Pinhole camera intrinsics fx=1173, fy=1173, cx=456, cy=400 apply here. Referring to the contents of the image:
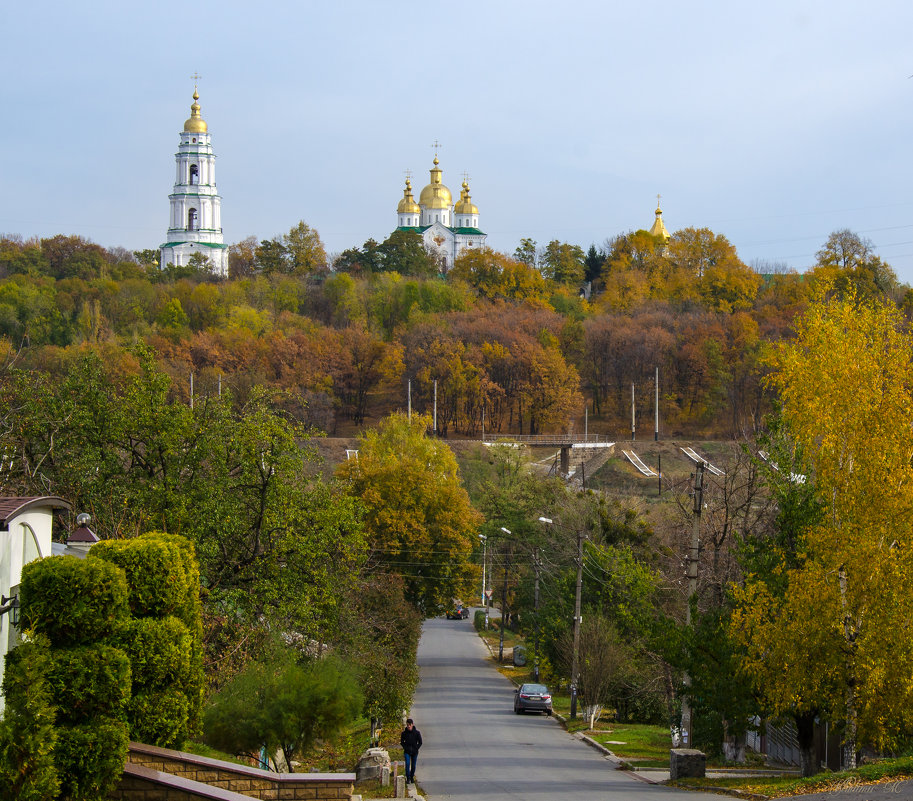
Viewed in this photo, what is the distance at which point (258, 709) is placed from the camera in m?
17.7

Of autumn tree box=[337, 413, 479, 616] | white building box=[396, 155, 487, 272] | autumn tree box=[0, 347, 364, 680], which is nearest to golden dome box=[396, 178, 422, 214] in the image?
white building box=[396, 155, 487, 272]

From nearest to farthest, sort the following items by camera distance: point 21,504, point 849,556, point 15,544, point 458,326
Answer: point 21,504 → point 15,544 → point 849,556 → point 458,326

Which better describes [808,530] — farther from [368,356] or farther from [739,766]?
[368,356]

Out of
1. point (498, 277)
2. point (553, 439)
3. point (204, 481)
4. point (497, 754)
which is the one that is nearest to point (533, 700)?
point (497, 754)

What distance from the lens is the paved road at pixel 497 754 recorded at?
20.4m

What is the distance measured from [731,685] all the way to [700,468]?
508 centimetres

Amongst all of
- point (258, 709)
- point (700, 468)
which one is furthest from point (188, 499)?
point (700, 468)

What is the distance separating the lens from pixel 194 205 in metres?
150

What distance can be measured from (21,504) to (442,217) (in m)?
147

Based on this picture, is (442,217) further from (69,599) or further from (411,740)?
(69,599)

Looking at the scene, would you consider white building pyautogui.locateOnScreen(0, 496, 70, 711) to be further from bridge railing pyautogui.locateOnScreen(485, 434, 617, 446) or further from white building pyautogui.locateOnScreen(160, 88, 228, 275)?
white building pyautogui.locateOnScreen(160, 88, 228, 275)

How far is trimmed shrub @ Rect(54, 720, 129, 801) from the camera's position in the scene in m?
11.5

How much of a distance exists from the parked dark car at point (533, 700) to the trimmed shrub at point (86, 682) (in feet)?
86.1

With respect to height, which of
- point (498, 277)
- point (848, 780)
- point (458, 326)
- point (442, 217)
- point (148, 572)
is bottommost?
point (848, 780)
